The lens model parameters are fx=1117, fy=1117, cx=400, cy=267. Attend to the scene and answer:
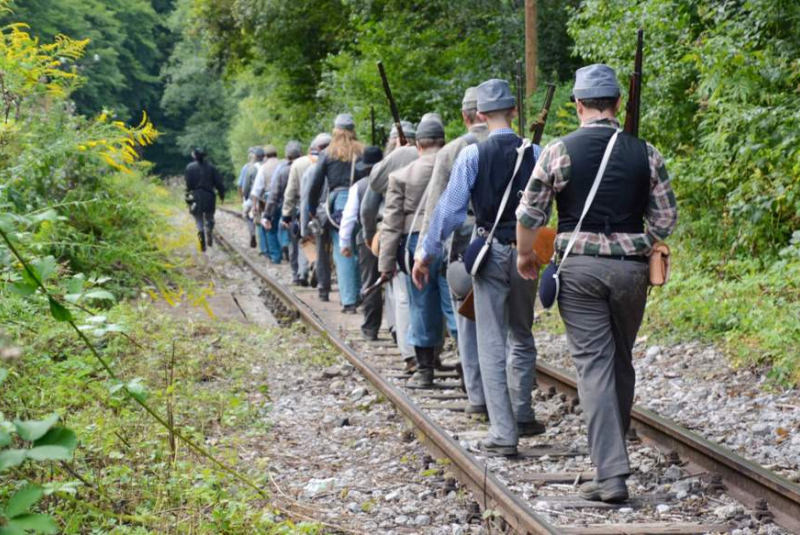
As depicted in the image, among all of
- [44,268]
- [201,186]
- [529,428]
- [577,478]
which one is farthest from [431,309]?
[201,186]

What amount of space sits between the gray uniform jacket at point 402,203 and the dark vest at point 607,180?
123 inches

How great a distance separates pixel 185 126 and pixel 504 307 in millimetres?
74483

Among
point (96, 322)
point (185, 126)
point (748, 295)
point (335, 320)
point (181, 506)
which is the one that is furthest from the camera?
point (185, 126)

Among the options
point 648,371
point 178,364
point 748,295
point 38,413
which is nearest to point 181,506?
point 38,413

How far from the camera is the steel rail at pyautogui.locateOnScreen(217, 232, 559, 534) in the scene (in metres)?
5.18

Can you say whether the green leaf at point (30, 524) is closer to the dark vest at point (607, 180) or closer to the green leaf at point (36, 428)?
the green leaf at point (36, 428)

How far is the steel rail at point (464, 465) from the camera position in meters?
5.18

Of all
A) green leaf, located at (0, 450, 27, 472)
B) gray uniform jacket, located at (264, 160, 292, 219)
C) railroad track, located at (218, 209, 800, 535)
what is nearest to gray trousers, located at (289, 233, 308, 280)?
gray uniform jacket, located at (264, 160, 292, 219)

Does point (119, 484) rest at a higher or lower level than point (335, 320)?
higher

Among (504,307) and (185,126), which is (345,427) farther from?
(185,126)

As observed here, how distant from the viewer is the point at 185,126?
79000 mm

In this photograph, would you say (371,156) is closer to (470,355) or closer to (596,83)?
(470,355)

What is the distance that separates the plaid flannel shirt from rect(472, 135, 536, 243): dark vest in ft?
3.07

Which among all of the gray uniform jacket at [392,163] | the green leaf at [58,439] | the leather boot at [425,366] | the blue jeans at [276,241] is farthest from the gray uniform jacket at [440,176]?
the blue jeans at [276,241]
